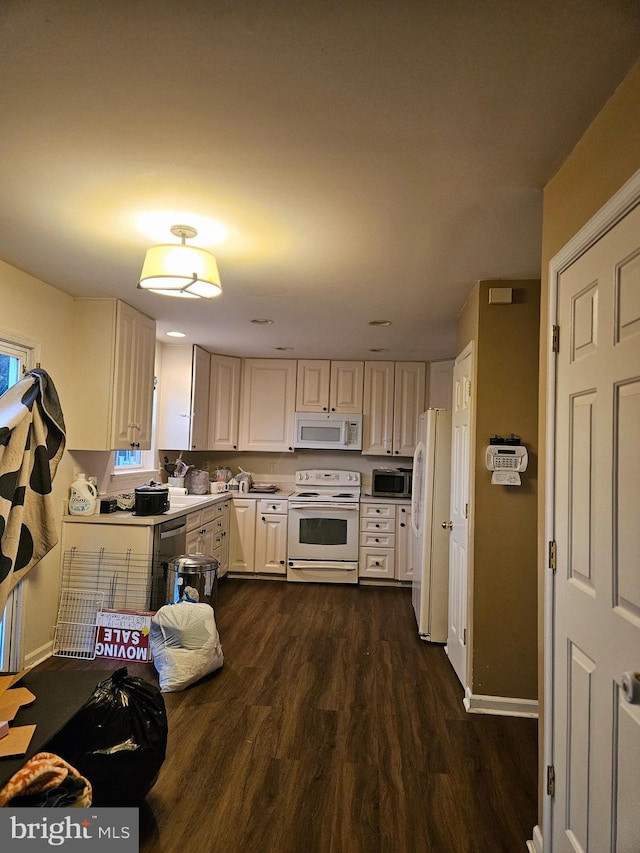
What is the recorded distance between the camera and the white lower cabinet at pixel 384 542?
521cm

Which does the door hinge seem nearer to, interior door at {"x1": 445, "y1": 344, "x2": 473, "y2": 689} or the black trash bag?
interior door at {"x1": 445, "y1": 344, "x2": 473, "y2": 689}

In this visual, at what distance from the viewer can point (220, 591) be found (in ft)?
16.4

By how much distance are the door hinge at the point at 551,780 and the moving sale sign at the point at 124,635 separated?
2256 millimetres

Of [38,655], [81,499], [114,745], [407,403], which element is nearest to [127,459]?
[81,499]

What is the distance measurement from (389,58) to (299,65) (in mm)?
218

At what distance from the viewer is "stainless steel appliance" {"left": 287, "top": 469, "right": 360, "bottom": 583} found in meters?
5.21

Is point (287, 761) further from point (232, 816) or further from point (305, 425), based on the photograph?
point (305, 425)

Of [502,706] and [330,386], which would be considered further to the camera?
[330,386]

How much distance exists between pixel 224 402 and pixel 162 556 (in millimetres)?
2321

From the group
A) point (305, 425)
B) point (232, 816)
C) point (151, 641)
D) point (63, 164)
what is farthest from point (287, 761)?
point (305, 425)

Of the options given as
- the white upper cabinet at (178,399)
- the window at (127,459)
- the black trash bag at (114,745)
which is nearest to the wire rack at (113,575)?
the window at (127,459)

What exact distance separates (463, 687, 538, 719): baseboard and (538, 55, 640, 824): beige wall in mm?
1092

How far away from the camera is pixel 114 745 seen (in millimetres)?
1842
